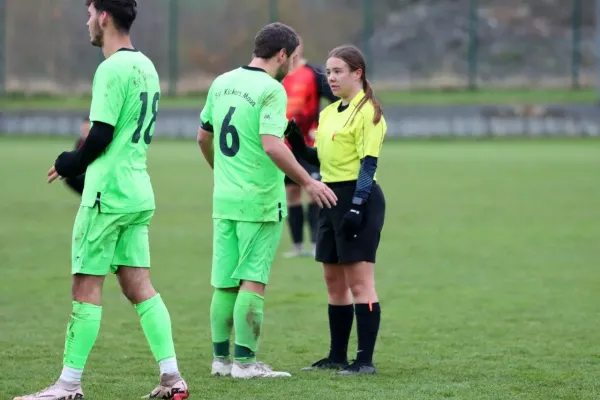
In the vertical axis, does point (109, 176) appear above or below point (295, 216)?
above

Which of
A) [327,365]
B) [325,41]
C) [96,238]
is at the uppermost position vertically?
[325,41]

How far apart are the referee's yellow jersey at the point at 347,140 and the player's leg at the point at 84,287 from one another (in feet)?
5.10

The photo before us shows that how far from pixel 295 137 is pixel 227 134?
1.87 feet

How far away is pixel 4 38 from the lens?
42062mm

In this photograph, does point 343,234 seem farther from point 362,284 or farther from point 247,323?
point 247,323

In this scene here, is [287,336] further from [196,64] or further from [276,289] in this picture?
[196,64]

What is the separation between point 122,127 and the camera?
18.4ft

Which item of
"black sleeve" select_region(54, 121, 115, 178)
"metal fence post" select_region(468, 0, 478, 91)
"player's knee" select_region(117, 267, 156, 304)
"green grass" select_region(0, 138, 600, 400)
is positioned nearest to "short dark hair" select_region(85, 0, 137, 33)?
"black sleeve" select_region(54, 121, 115, 178)

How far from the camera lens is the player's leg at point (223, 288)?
6.42m

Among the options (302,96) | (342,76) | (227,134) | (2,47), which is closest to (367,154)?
(342,76)

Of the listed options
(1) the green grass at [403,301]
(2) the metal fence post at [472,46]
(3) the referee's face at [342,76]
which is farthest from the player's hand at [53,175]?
(2) the metal fence post at [472,46]

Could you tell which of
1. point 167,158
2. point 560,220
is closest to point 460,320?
point 560,220

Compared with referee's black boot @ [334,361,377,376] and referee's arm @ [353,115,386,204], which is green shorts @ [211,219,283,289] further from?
referee's black boot @ [334,361,377,376]

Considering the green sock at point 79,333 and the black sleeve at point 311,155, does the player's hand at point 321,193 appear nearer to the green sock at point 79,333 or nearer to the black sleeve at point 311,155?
the black sleeve at point 311,155
